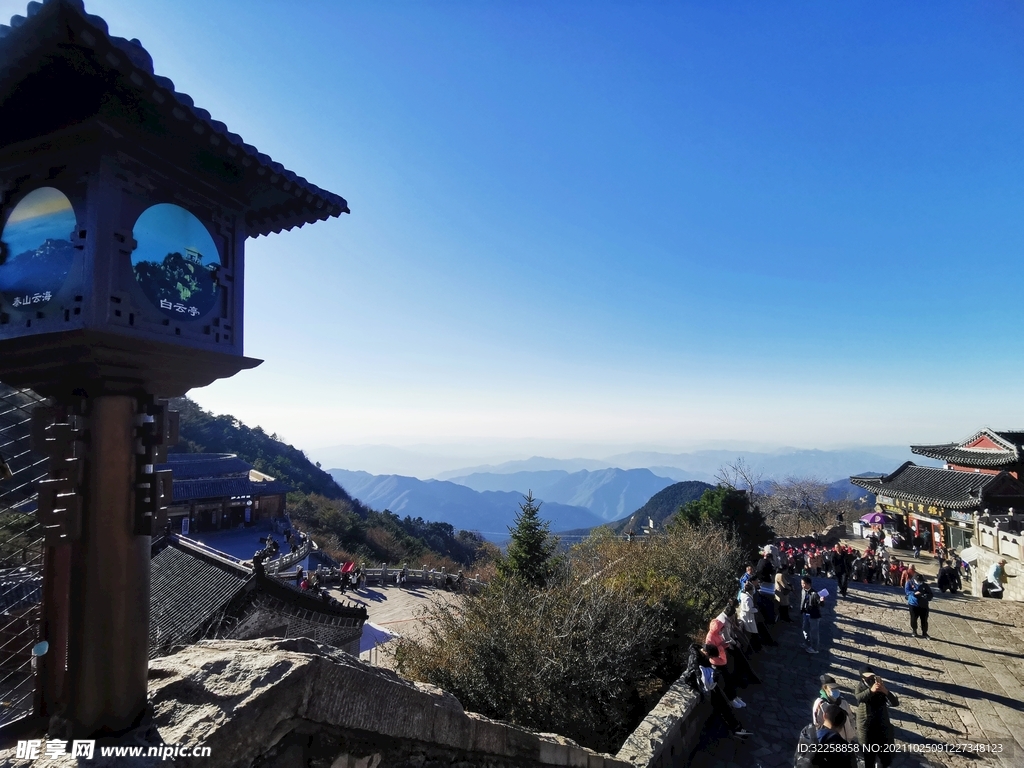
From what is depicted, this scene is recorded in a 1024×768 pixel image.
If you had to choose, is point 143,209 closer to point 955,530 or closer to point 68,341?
point 68,341

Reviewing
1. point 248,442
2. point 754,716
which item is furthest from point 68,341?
point 248,442

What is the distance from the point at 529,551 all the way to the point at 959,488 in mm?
22012

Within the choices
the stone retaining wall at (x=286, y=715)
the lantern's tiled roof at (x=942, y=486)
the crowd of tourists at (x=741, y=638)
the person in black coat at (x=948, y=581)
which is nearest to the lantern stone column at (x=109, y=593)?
the stone retaining wall at (x=286, y=715)

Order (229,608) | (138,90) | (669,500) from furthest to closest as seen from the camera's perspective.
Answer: (669,500), (229,608), (138,90)

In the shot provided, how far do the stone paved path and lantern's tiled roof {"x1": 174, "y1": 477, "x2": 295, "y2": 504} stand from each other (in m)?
32.5

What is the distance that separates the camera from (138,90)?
7.76 ft

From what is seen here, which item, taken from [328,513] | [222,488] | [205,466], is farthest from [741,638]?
[328,513]

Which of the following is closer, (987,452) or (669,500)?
(987,452)

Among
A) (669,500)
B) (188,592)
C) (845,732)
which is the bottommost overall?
(669,500)

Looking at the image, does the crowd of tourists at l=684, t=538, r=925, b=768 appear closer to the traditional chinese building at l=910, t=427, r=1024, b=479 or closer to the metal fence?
→ the metal fence

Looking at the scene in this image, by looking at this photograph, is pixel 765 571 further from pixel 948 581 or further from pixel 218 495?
pixel 218 495

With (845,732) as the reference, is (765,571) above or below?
below

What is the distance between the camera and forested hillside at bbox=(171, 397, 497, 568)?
39656 millimetres

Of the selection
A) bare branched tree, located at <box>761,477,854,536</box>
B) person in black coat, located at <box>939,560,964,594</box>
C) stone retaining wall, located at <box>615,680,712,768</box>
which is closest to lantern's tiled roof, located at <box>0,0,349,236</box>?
stone retaining wall, located at <box>615,680,712,768</box>
